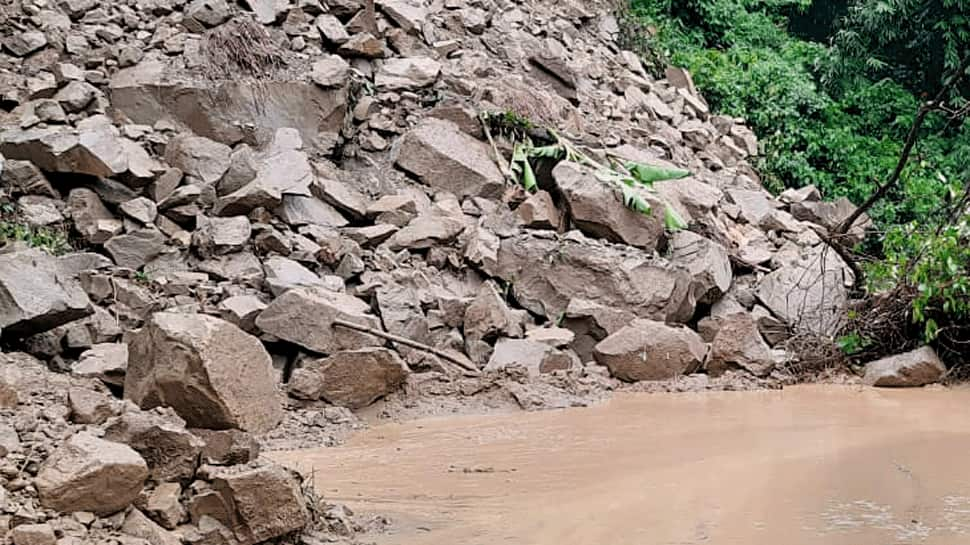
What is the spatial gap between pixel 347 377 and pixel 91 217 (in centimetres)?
276

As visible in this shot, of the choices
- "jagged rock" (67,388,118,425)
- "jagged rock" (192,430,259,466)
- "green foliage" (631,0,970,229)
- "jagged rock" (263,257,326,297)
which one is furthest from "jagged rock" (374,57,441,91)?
"jagged rock" (192,430,259,466)

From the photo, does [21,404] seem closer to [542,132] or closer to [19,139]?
[19,139]

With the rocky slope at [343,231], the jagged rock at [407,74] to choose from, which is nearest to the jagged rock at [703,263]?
the rocky slope at [343,231]

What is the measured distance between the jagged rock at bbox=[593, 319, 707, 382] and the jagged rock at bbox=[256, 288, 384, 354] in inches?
77.8

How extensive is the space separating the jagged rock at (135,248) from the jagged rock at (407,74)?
3451 millimetres

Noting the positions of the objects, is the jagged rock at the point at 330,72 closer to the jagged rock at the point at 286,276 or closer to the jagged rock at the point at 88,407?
the jagged rock at the point at 286,276

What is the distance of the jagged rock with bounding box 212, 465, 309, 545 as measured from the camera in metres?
4.06

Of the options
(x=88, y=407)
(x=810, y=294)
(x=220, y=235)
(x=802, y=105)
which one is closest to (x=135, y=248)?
(x=220, y=235)

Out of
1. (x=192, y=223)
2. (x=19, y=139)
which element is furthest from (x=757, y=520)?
(x=19, y=139)

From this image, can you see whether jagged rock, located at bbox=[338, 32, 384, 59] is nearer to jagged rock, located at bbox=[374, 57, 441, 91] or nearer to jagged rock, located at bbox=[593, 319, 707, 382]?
jagged rock, located at bbox=[374, 57, 441, 91]

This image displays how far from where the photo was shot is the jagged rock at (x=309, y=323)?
302 inches

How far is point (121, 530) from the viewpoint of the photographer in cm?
382

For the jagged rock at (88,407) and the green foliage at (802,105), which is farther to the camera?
the green foliage at (802,105)

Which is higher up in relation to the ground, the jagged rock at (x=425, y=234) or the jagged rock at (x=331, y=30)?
the jagged rock at (x=331, y=30)
